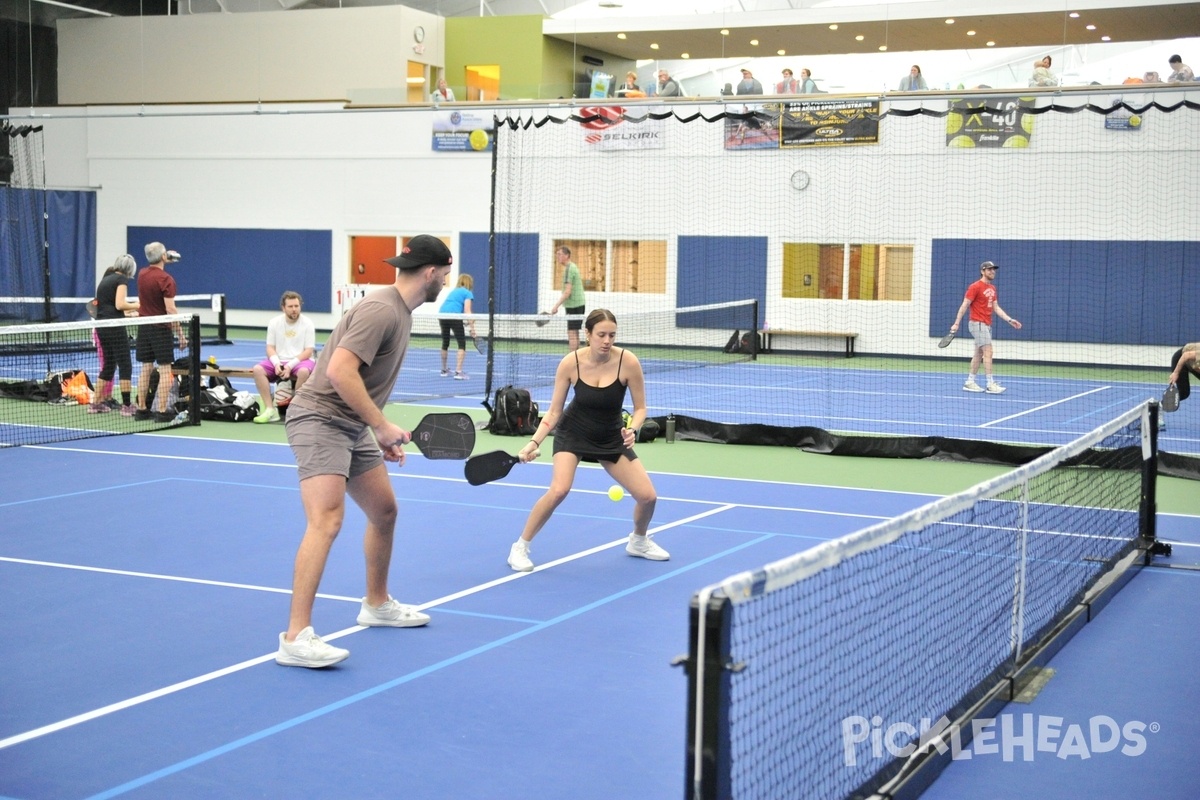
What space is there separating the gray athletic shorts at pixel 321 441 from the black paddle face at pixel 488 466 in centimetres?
190

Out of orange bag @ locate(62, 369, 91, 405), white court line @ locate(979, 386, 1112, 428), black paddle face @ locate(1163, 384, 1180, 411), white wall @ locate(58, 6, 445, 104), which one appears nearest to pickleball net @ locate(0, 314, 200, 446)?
orange bag @ locate(62, 369, 91, 405)

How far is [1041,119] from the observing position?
24.8 meters

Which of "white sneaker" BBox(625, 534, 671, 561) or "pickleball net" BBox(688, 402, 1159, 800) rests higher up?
"pickleball net" BBox(688, 402, 1159, 800)

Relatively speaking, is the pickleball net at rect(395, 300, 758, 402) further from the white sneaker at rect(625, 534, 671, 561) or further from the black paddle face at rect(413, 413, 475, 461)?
the black paddle face at rect(413, 413, 475, 461)

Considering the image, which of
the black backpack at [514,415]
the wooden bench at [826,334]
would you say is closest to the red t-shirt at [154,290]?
the black backpack at [514,415]

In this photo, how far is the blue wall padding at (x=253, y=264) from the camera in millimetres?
31484

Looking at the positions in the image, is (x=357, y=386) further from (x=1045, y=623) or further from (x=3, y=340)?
(x=3, y=340)

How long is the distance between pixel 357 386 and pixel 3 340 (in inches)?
808

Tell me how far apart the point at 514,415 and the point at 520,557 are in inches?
236

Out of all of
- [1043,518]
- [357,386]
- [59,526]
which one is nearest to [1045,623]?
[1043,518]

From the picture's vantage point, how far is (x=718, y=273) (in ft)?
92.9

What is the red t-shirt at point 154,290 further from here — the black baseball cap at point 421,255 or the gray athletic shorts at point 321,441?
the black baseball cap at point 421,255

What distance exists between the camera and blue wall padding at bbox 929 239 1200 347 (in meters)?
24.3

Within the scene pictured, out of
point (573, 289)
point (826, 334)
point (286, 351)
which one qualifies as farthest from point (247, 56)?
point (286, 351)
